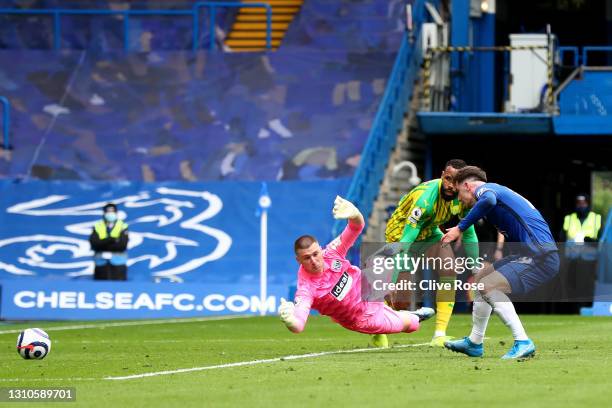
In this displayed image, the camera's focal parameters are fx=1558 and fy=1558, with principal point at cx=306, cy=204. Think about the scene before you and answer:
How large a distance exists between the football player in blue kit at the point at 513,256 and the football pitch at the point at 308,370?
1.38 ft

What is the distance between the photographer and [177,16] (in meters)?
36.3

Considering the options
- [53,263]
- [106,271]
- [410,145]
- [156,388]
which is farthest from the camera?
[410,145]

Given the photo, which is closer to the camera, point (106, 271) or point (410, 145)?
point (106, 271)

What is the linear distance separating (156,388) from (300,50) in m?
23.3

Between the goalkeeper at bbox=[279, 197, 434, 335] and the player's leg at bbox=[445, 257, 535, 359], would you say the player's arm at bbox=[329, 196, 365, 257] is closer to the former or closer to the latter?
the goalkeeper at bbox=[279, 197, 434, 335]

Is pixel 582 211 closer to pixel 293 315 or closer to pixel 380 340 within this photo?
pixel 380 340

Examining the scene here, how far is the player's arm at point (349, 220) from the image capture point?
14.2m

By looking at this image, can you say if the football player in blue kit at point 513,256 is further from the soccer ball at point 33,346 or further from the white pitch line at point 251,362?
the soccer ball at point 33,346

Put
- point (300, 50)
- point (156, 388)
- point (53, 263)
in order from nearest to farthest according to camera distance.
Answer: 1. point (156, 388)
2. point (53, 263)
3. point (300, 50)

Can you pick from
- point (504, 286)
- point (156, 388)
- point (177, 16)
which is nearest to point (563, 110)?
point (177, 16)

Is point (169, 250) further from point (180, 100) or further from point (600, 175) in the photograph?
point (600, 175)

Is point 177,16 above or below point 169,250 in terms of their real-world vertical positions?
above

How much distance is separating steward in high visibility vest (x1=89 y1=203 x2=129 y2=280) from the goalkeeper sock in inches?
434

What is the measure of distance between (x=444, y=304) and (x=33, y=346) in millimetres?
4534
